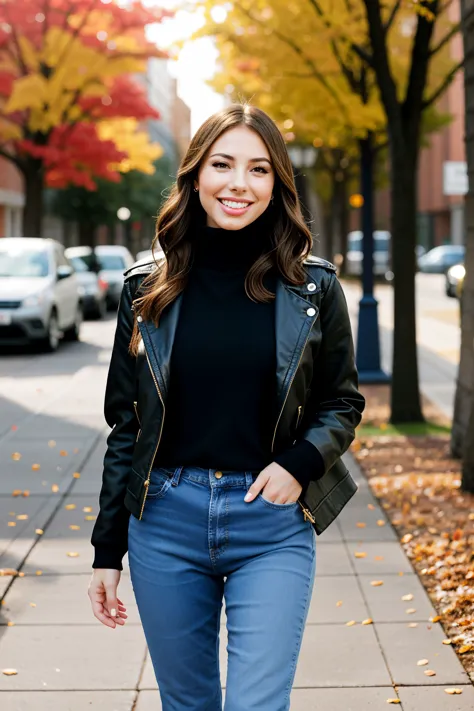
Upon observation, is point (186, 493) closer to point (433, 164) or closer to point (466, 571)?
point (466, 571)

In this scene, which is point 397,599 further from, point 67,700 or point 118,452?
point 118,452

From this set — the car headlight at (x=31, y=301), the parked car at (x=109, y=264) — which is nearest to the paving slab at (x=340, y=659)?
the car headlight at (x=31, y=301)

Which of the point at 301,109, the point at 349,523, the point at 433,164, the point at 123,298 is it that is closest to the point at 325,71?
the point at 301,109

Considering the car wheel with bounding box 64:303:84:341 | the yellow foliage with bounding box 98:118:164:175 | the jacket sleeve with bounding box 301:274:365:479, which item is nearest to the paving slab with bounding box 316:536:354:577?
the jacket sleeve with bounding box 301:274:365:479

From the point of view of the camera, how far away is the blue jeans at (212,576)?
2.59 meters

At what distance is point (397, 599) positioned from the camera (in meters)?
5.22

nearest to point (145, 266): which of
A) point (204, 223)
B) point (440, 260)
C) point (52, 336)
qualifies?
point (204, 223)

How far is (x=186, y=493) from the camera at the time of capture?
2.67m

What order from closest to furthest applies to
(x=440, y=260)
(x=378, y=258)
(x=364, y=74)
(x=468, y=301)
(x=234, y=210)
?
(x=234, y=210) → (x=468, y=301) → (x=364, y=74) → (x=378, y=258) → (x=440, y=260)

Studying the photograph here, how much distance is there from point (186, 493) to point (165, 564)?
180 millimetres

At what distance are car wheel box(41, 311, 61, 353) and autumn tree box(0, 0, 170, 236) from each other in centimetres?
947

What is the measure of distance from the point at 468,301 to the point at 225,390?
5784 millimetres

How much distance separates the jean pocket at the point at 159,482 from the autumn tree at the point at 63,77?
2380 cm

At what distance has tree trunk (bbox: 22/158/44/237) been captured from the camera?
2777 cm
